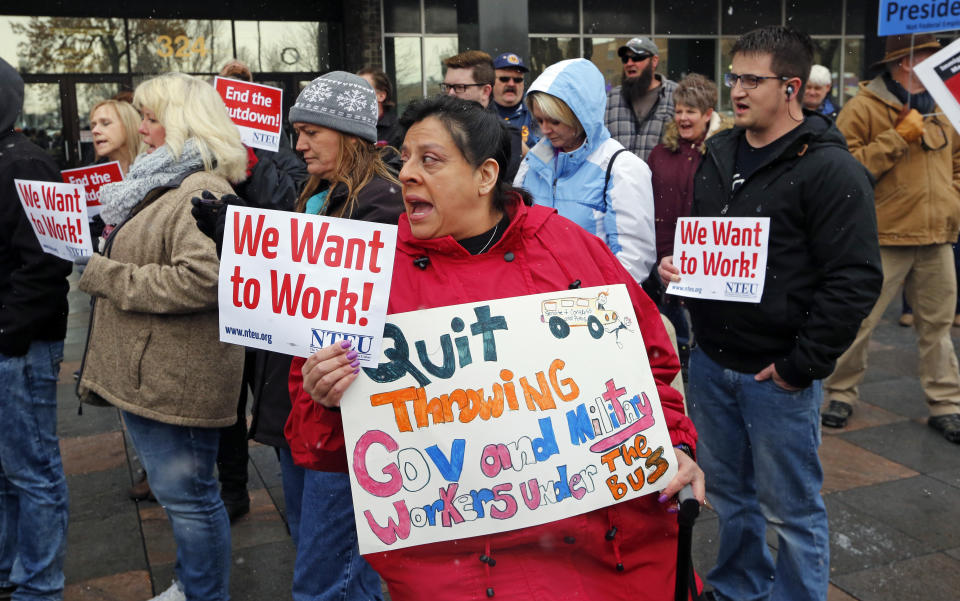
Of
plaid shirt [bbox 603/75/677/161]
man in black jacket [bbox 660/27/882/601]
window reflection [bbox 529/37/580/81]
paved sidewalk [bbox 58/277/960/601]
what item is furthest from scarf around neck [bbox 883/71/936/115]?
window reflection [bbox 529/37/580/81]

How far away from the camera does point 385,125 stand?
20.8ft

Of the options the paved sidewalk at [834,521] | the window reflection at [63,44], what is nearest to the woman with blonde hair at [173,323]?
the paved sidewalk at [834,521]

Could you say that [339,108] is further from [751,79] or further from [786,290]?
[786,290]

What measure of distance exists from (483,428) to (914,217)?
15.0ft

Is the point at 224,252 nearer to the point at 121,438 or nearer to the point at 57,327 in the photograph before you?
the point at 57,327

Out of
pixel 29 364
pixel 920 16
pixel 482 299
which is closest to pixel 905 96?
pixel 920 16

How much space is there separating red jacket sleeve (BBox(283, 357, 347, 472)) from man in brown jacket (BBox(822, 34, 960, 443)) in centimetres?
435

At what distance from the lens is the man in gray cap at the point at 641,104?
6340 millimetres

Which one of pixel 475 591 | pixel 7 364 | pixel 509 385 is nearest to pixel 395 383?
pixel 509 385

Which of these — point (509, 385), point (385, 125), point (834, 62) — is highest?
point (834, 62)

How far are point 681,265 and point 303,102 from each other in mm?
1529

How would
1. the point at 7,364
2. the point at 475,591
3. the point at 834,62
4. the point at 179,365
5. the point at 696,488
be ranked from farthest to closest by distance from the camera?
the point at 834,62, the point at 7,364, the point at 179,365, the point at 696,488, the point at 475,591

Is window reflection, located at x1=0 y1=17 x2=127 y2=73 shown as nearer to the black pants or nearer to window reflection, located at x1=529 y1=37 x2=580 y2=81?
window reflection, located at x1=529 y1=37 x2=580 y2=81

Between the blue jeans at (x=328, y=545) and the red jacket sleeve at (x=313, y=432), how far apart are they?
1.93 feet
